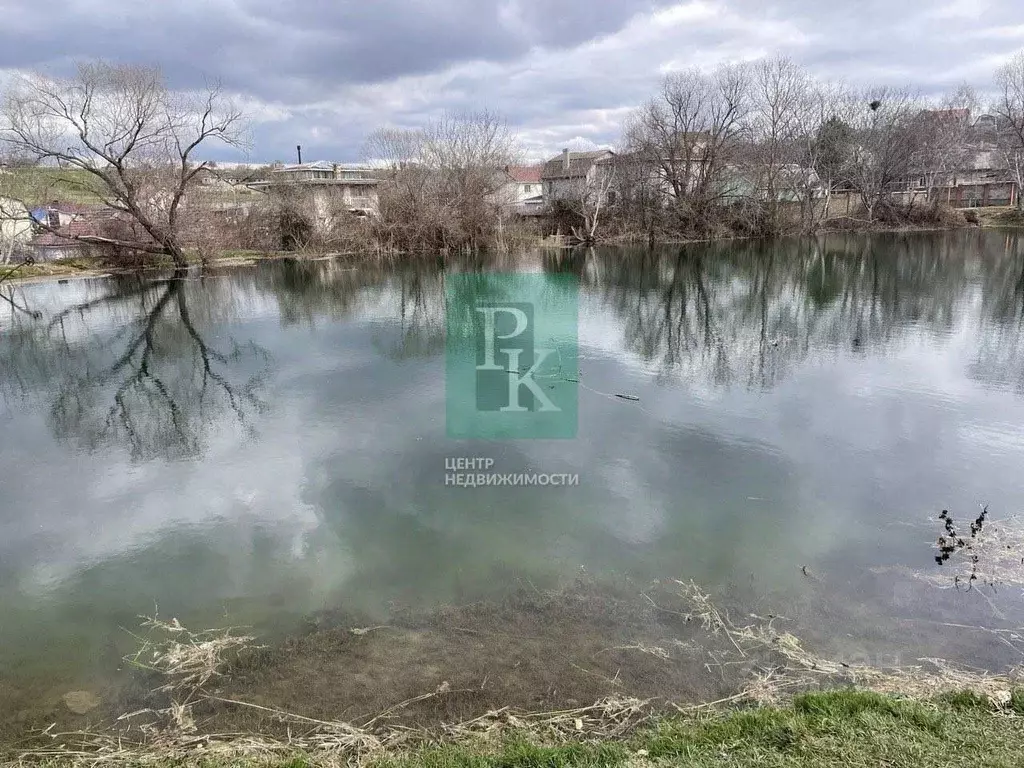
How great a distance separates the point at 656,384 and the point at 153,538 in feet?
25.2

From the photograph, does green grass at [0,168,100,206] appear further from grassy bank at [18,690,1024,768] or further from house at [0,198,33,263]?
grassy bank at [18,690,1024,768]

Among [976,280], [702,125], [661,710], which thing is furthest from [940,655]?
[702,125]

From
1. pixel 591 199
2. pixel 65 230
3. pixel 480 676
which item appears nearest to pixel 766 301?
pixel 480 676

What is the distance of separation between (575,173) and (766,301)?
1282 inches

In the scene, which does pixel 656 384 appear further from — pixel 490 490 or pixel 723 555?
pixel 723 555

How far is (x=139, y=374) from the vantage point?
40.4 feet

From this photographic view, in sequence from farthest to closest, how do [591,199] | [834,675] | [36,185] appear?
1. [591,199]
2. [36,185]
3. [834,675]

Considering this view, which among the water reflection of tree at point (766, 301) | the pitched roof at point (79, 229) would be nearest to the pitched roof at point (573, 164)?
the water reflection of tree at point (766, 301)

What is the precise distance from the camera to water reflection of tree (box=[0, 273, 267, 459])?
9.34 m

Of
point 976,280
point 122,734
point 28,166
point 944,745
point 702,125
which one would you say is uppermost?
point 702,125

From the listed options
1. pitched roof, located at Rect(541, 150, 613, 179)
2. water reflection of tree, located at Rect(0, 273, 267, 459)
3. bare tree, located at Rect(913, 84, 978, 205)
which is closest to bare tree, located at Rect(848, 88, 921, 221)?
bare tree, located at Rect(913, 84, 978, 205)

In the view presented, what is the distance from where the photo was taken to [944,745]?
3027mm

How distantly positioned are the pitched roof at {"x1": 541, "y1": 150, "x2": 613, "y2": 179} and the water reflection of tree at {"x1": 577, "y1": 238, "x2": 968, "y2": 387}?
19082 mm

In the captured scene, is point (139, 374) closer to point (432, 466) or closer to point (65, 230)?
point (432, 466)
